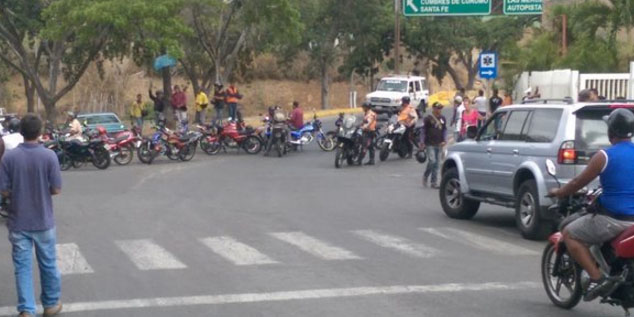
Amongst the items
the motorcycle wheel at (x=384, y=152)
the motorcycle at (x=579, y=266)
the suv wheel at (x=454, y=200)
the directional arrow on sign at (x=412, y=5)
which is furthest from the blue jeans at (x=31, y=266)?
the directional arrow on sign at (x=412, y=5)

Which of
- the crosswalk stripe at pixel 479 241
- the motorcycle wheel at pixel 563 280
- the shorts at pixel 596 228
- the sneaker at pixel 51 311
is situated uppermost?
the shorts at pixel 596 228

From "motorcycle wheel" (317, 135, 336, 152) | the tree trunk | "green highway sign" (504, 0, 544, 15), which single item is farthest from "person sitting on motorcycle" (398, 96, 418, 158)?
the tree trunk

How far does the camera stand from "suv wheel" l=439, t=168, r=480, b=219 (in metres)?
17.2

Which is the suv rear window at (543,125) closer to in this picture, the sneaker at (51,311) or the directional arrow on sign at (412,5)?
the sneaker at (51,311)

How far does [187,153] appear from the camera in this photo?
31.2 meters

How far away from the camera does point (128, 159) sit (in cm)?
3036

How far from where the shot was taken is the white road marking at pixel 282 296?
398 inches

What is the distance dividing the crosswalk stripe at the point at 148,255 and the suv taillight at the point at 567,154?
197 inches

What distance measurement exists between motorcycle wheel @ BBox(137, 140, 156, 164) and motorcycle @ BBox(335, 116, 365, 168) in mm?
5371

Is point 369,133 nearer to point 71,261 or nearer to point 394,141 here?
point 394,141

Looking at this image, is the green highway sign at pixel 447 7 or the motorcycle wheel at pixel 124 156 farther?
the green highway sign at pixel 447 7

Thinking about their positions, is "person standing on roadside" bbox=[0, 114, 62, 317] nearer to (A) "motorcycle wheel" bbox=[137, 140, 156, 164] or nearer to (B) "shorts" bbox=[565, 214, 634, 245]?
(B) "shorts" bbox=[565, 214, 634, 245]

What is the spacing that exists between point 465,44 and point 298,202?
53477 mm

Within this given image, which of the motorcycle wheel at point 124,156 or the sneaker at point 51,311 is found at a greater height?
the sneaker at point 51,311
